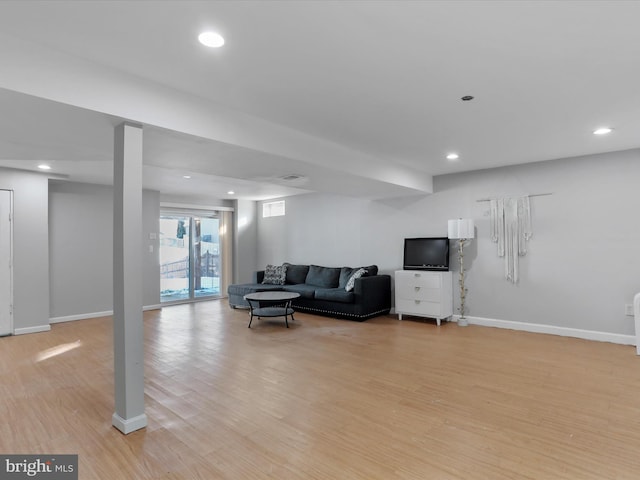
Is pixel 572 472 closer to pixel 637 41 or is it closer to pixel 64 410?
pixel 637 41

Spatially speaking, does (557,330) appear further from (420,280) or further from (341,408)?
(341,408)

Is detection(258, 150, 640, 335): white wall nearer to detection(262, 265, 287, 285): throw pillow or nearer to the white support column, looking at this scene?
detection(262, 265, 287, 285): throw pillow

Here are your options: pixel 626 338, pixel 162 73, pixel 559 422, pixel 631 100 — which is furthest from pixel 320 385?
pixel 626 338

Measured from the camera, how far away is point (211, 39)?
2.14m

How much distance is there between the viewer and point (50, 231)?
632 centimetres

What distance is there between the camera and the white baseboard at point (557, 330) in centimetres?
466

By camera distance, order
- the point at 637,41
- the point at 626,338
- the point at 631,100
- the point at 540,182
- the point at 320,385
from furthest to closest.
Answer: the point at 540,182 < the point at 626,338 < the point at 320,385 < the point at 631,100 < the point at 637,41

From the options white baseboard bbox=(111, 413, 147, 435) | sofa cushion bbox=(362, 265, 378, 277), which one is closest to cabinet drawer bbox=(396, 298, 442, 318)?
sofa cushion bbox=(362, 265, 378, 277)

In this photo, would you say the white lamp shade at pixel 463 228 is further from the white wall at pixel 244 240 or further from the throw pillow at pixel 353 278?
the white wall at pixel 244 240

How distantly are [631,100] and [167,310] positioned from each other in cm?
794

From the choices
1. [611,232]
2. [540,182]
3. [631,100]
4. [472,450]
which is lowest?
[472,450]

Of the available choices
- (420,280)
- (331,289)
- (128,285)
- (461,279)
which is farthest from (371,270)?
(128,285)

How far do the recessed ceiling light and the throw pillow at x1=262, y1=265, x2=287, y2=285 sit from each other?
6.16 metres

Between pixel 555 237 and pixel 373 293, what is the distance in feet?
9.65
